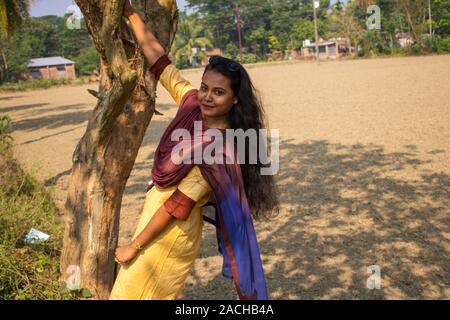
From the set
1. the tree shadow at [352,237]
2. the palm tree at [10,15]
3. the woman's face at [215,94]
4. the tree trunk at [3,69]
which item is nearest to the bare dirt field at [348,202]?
the tree shadow at [352,237]

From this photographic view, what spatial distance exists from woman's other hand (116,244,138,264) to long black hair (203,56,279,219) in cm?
52

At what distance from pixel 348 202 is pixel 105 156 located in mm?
3614

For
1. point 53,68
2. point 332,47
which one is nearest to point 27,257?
point 332,47

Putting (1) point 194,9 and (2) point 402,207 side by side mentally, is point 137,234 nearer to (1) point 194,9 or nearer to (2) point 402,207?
(2) point 402,207

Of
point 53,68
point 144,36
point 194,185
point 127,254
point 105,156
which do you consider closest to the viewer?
point 194,185

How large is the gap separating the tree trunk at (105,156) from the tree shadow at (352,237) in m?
1.23

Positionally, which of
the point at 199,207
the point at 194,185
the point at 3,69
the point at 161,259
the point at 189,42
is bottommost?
the point at 161,259

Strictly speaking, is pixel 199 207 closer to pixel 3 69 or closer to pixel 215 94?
pixel 215 94

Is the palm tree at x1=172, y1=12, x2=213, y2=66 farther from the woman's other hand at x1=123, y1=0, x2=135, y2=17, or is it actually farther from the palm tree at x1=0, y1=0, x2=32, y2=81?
the woman's other hand at x1=123, y1=0, x2=135, y2=17

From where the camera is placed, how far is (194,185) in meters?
1.64

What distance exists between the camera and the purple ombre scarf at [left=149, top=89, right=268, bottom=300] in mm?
1633

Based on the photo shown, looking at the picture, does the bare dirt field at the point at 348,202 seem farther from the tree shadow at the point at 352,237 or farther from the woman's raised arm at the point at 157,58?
the woman's raised arm at the point at 157,58

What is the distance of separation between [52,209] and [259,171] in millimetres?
3747

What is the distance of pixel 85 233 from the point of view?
2262mm
